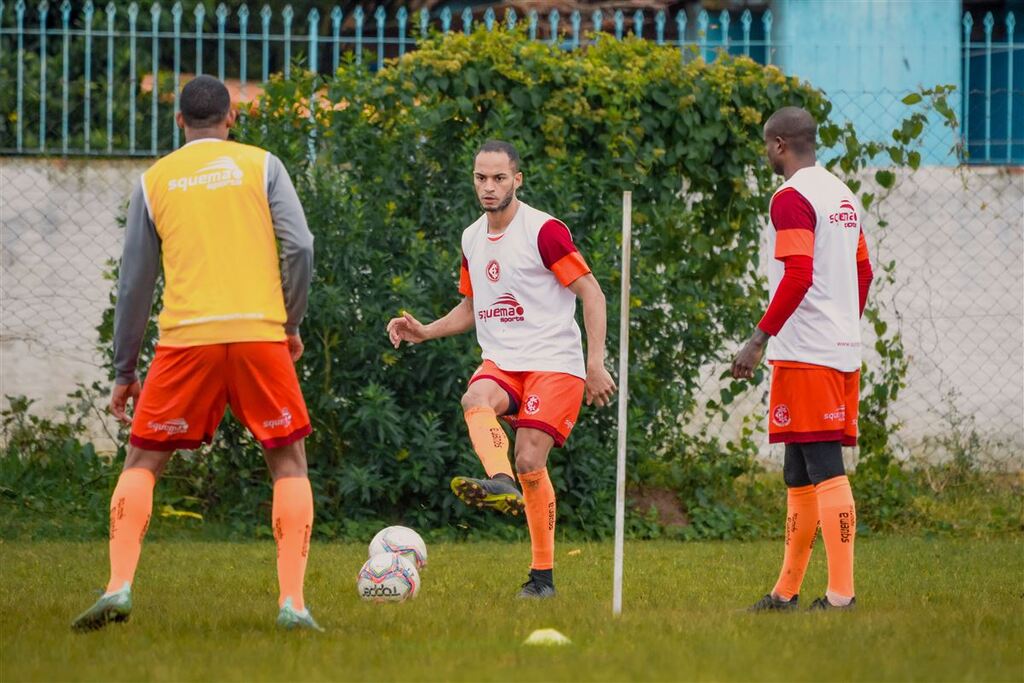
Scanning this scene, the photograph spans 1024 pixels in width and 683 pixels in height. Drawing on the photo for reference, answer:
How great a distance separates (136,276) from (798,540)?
289 centimetres

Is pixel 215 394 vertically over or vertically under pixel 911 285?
under

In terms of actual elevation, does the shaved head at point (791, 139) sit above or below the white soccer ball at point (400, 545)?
above

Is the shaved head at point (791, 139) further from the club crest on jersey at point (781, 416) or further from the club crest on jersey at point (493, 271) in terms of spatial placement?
the club crest on jersey at point (493, 271)

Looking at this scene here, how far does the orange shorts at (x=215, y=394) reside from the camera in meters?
5.17

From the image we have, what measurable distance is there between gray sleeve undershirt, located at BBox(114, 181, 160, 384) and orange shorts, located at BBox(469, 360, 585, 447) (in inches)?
70.8

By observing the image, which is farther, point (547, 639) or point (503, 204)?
point (503, 204)

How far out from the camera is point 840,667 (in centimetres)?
455

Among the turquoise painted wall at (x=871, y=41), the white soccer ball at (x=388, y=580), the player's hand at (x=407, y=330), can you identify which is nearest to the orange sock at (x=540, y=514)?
the white soccer ball at (x=388, y=580)

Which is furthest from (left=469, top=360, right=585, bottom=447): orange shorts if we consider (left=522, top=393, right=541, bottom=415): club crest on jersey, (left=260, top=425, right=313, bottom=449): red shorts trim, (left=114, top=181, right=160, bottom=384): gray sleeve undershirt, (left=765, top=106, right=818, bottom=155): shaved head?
(left=114, top=181, right=160, bottom=384): gray sleeve undershirt

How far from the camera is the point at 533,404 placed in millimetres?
6531

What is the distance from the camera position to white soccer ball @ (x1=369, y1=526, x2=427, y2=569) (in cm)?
686

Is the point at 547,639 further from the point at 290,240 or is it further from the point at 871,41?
the point at 871,41

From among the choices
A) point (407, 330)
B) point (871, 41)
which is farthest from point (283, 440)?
point (871, 41)

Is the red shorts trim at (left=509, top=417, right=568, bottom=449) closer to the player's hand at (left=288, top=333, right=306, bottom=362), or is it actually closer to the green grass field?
the green grass field
